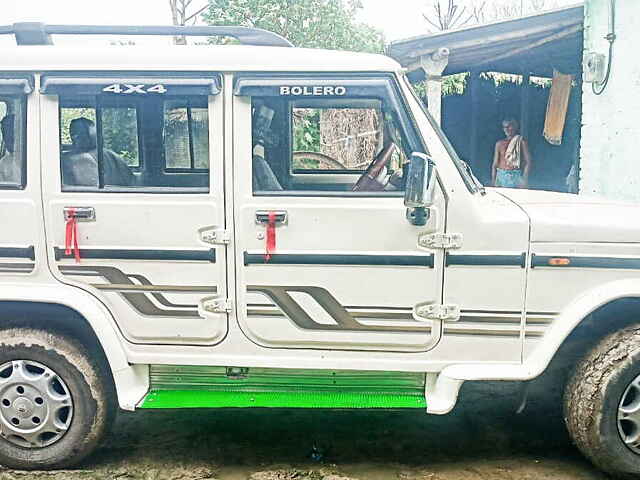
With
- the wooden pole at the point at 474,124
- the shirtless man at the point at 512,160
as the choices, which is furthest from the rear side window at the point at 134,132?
the wooden pole at the point at 474,124

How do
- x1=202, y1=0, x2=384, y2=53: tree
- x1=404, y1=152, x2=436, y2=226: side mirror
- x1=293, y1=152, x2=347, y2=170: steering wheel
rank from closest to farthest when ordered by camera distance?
x1=404, y1=152, x2=436, y2=226: side mirror < x1=293, y1=152, x2=347, y2=170: steering wheel < x1=202, y1=0, x2=384, y2=53: tree

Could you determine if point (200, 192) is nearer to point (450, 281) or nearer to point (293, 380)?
point (293, 380)

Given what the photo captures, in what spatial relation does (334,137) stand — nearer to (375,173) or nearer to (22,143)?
(375,173)

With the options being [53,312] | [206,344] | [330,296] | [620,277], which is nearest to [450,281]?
[330,296]

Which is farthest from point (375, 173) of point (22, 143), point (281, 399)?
point (22, 143)

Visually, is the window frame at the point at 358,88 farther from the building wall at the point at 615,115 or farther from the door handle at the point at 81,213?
the building wall at the point at 615,115

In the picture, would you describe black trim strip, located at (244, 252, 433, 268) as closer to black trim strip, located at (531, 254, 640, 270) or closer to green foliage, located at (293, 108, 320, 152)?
black trim strip, located at (531, 254, 640, 270)

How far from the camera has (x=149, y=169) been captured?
3570 millimetres

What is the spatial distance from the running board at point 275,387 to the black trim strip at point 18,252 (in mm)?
845

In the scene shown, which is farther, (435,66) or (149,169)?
(435,66)

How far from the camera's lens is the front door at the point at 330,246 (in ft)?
11.1

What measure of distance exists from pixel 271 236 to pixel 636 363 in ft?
6.16

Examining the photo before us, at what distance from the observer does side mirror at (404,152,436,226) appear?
3.18m

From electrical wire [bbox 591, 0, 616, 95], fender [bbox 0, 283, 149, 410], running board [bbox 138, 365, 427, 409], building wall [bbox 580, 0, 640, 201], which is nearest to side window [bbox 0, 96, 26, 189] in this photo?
fender [bbox 0, 283, 149, 410]
